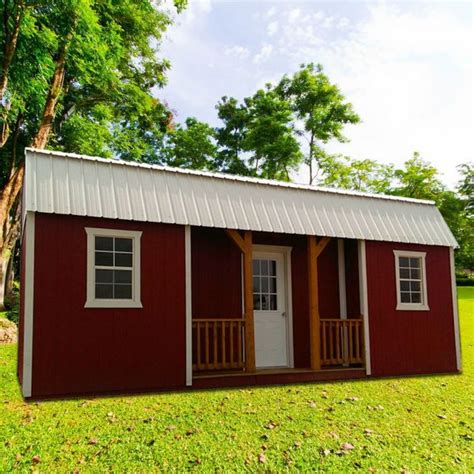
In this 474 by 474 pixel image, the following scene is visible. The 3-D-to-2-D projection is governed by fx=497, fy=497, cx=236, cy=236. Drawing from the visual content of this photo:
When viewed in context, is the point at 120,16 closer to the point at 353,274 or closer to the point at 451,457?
the point at 353,274

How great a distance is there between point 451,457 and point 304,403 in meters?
2.13

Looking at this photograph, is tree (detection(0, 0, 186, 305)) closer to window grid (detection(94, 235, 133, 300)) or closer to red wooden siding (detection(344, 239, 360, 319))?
window grid (detection(94, 235, 133, 300))

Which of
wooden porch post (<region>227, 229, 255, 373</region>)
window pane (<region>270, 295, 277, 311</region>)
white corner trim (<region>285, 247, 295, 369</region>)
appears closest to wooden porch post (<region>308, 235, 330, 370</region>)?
white corner trim (<region>285, 247, 295, 369</region>)

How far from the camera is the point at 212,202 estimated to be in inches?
321

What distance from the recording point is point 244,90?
90.9 ft

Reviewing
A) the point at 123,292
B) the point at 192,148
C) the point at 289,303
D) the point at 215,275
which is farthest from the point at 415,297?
the point at 192,148

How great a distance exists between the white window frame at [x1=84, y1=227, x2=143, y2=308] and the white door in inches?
108

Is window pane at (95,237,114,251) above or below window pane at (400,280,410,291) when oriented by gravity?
above

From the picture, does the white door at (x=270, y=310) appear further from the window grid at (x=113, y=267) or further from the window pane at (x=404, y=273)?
the window grid at (x=113, y=267)

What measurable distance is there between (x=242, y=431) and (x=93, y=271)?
3.08 metres

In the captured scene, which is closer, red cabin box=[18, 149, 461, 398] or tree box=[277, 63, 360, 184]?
red cabin box=[18, 149, 461, 398]

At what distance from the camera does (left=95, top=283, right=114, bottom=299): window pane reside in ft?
23.5

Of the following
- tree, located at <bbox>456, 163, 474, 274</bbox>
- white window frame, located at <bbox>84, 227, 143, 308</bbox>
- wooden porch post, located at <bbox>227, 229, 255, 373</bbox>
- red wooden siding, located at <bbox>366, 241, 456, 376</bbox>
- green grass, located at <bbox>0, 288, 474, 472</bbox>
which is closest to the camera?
green grass, located at <bbox>0, 288, 474, 472</bbox>

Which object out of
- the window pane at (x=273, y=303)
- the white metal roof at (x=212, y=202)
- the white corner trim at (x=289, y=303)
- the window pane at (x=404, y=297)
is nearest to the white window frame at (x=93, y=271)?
the white metal roof at (x=212, y=202)
